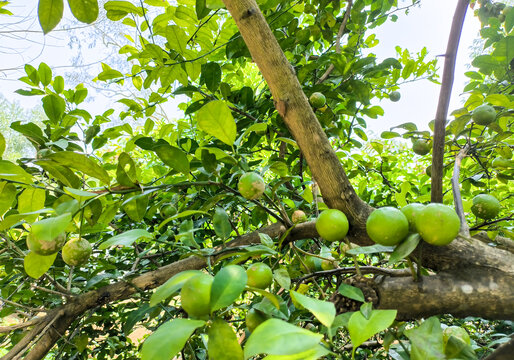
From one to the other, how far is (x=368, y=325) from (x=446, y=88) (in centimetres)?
48

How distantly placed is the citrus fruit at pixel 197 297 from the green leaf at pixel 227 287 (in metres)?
0.02

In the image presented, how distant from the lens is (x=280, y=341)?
1.07 ft

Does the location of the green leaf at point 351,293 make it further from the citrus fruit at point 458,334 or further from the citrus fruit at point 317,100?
the citrus fruit at point 317,100

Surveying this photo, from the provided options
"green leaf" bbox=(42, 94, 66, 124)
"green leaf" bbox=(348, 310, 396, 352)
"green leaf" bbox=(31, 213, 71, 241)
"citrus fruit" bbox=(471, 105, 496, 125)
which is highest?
"green leaf" bbox=(42, 94, 66, 124)

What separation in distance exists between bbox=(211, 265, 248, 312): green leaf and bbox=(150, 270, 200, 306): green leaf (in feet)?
0.19

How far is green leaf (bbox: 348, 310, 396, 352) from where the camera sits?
0.43 m

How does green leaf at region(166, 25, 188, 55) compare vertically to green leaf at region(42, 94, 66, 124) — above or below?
above

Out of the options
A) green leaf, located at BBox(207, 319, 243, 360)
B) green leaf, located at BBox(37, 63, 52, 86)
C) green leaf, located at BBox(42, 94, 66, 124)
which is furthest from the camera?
green leaf, located at BBox(37, 63, 52, 86)

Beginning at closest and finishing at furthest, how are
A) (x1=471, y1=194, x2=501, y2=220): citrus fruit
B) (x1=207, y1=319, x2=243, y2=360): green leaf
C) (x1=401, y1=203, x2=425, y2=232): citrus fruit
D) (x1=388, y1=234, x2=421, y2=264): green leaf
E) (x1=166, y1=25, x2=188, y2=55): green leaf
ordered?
1. (x1=207, y1=319, x2=243, y2=360): green leaf
2. (x1=388, y1=234, x2=421, y2=264): green leaf
3. (x1=401, y1=203, x2=425, y2=232): citrus fruit
4. (x1=471, y1=194, x2=501, y2=220): citrus fruit
5. (x1=166, y1=25, x2=188, y2=55): green leaf

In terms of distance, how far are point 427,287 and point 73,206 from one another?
735mm

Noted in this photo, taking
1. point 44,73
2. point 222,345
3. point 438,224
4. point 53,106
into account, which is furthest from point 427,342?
point 44,73

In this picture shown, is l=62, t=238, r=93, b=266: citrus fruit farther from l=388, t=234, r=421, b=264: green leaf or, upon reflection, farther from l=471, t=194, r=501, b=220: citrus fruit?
l=471, t=194, r=501, b=220: citrus fruit

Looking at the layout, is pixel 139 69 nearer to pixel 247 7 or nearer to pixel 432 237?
pixel 247 7

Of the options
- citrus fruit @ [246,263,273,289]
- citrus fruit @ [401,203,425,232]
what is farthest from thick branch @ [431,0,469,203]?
citrus fruit @ [246,263,273,289]
